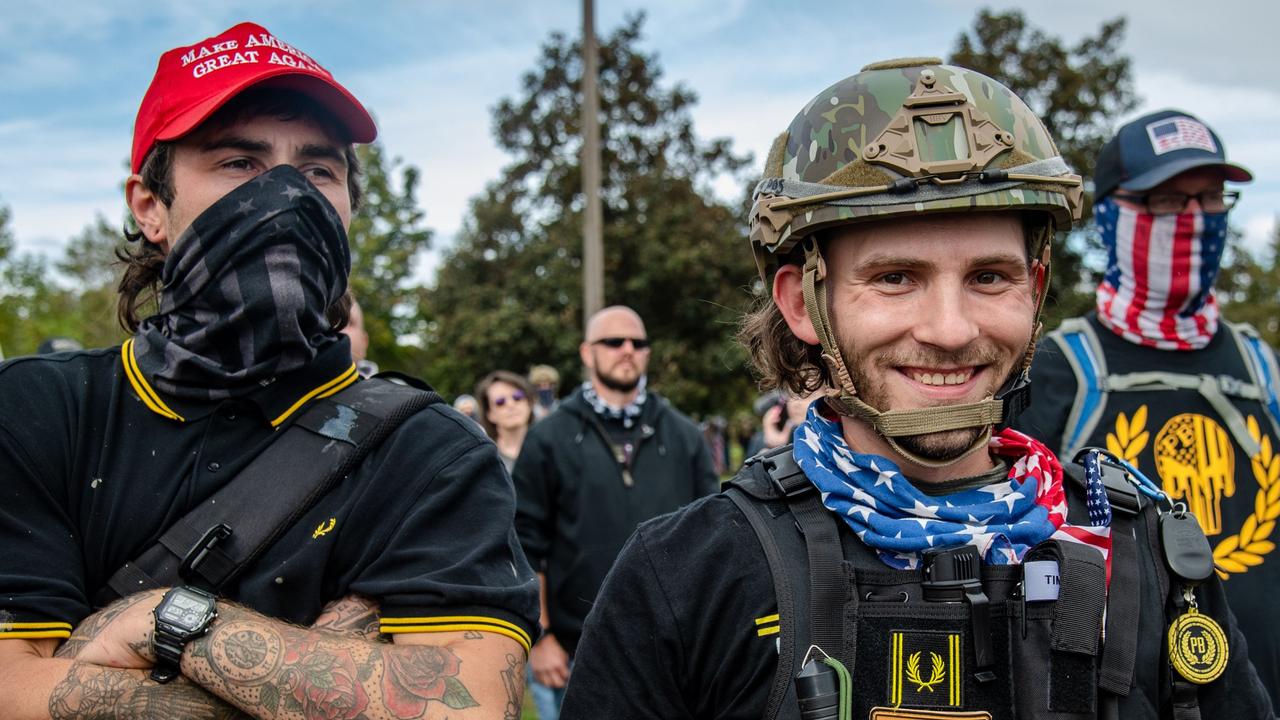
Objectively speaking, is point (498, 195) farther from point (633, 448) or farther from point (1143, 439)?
point (1143, 439)

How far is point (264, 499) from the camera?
82.7 inches

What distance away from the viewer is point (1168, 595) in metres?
1.95

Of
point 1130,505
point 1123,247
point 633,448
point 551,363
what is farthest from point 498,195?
point 1130,505

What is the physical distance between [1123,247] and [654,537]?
2.67 m

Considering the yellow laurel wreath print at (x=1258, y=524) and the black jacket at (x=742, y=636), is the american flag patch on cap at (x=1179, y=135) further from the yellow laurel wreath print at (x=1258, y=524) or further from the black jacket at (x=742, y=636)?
the black jacket at (x=742, y=636)

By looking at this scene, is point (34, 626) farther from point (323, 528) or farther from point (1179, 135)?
point (1179, 135)

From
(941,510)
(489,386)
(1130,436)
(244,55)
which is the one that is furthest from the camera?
(489,386)

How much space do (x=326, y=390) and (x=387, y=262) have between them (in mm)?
36635

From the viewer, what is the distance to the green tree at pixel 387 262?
3062cm

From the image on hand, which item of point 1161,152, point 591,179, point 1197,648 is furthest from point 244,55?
point 591,179

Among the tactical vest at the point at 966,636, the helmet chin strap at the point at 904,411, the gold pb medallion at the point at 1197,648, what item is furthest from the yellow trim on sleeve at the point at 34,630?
the gold pb medallion at the point at 1197,648

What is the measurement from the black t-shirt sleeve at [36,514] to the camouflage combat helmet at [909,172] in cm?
153

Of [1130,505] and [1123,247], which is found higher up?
[1123,247]

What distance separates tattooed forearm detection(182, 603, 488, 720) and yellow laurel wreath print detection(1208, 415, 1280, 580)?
259 centimetres
